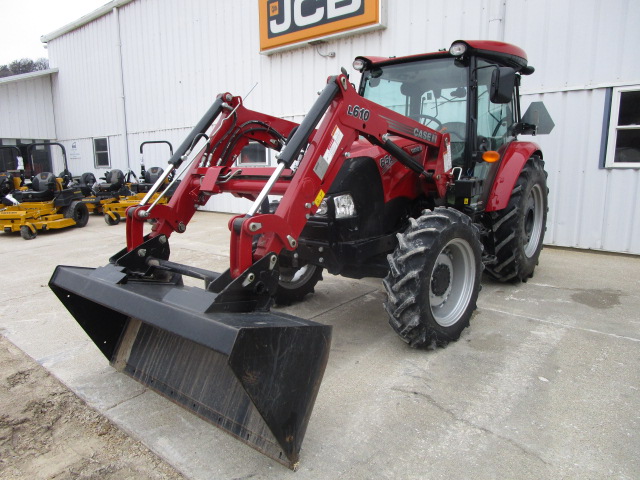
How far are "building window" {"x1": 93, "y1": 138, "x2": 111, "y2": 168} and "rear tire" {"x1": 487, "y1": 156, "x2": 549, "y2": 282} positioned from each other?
14.0 metres

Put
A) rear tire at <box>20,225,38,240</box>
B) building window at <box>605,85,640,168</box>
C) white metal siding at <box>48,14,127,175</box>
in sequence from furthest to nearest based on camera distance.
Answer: white metal siding at <box>48,14,127,175</box>
rear tire at <box>20,225,38,240</box>
building window at <box>605,85,640,168</box>

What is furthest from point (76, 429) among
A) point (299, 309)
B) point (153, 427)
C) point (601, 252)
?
point (601, 252)

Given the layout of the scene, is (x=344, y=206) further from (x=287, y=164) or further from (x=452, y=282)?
(x=452, y=282)

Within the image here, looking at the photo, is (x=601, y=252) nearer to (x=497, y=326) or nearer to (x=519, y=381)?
(x=497, y=326)

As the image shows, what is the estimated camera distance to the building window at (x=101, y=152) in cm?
1510

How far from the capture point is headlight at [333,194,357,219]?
3236 millimetres

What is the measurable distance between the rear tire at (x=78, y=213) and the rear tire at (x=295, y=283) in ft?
23.9

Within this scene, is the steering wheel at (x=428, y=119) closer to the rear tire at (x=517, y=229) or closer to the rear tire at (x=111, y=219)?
the rear tire at (x=517, y=229)

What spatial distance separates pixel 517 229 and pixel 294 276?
227 centimetres

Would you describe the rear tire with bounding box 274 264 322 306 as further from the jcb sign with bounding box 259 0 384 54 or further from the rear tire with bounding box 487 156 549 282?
the jcb sign with bounding box 259 0 384 54

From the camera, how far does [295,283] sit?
442 cm

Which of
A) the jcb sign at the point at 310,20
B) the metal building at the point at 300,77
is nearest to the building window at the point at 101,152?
the metal building at the point at 300,77

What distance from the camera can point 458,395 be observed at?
271cm

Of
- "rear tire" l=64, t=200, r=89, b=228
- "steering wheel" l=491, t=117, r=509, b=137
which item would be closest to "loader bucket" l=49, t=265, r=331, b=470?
"steering wheel" l=491, t=117, r=509, b=137
